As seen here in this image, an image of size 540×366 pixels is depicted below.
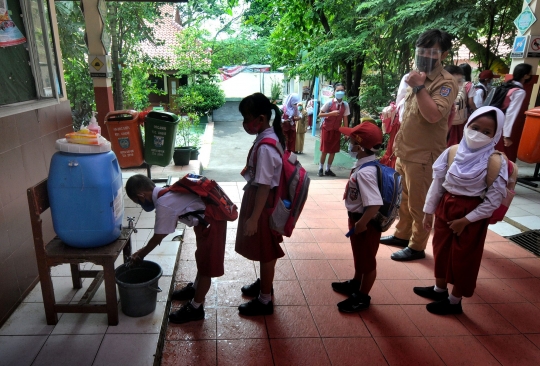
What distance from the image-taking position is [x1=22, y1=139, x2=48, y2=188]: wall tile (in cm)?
270

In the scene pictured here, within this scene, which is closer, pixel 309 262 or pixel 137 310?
pixel 137 310

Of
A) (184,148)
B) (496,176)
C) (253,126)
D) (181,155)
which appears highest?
(253,126)

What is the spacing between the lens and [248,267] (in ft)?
11.2

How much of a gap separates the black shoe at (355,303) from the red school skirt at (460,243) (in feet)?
2.05

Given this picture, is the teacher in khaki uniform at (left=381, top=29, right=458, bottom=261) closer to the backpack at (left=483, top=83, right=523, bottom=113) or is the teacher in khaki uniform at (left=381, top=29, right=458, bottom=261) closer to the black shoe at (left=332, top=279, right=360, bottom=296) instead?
the black shoe at (left=332, top=279, right=360, bottom=296)

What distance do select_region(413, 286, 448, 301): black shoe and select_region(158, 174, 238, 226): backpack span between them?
5.68 feet

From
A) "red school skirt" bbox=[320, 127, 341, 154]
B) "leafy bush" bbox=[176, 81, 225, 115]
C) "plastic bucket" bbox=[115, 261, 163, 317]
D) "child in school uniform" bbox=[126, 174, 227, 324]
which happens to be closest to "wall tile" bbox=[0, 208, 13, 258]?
"plastic bucket" bbox=[115, 261, 163, 317]

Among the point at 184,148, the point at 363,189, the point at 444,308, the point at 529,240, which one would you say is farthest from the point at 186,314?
the point at 184,148

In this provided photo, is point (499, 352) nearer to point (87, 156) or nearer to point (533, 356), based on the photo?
point (533, 356)

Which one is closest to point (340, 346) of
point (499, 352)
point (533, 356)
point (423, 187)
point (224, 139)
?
point (499, 352)

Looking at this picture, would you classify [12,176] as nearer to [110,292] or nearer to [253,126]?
[110,292]

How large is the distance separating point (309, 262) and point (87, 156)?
2.19 m

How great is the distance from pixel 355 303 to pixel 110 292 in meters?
1.72

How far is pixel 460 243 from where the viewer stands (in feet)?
8.54
